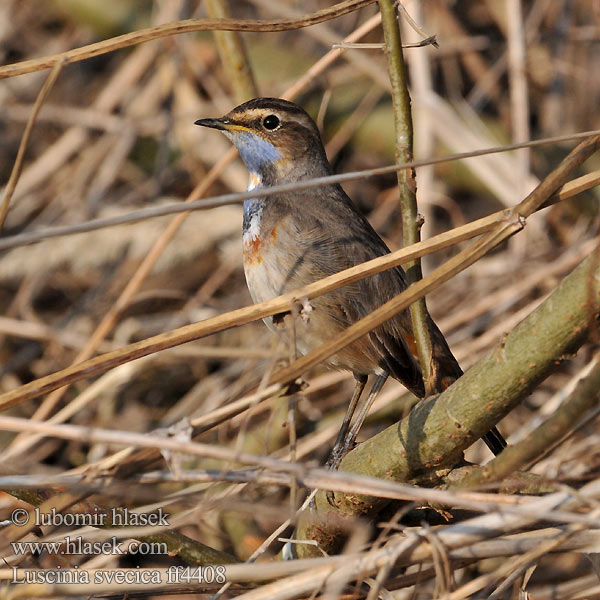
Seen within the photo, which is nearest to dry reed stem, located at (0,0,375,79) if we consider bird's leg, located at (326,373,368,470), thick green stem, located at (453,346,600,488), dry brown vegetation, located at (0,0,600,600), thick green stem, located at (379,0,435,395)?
dry brown vegetation, located at (0,0,600,600)

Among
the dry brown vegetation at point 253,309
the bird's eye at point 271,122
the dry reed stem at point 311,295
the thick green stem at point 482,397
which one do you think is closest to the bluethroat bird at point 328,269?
the bird's eye at point 271,122

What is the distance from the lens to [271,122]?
13.7 ft

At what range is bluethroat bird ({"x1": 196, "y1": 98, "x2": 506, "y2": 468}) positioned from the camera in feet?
12.4

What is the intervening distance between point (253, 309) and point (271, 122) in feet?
6.09

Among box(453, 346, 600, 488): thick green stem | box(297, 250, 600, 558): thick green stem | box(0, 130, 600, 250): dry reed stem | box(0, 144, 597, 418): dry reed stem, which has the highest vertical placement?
box(0, 130, 600, 250): dry reed stem

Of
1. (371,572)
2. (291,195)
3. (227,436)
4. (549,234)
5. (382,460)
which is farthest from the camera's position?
(549,234)

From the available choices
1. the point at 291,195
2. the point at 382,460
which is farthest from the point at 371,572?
the point at 291,195

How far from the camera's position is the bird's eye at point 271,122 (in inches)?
163

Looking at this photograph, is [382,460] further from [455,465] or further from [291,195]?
[291,195]

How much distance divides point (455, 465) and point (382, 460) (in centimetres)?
25

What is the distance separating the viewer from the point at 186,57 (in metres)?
7.15

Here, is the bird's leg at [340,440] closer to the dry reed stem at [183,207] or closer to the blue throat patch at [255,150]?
the blue throat patch at [255,150]

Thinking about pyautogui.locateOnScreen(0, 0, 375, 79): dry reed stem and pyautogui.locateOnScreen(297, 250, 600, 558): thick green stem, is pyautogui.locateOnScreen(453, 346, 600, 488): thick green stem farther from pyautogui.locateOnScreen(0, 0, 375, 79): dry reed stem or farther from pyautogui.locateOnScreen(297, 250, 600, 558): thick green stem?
pyautogui.locateOnScreen(0, 0, 375, 79): dry reed stem

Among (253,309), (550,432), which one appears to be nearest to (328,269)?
(253,309)
